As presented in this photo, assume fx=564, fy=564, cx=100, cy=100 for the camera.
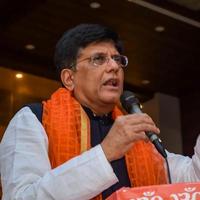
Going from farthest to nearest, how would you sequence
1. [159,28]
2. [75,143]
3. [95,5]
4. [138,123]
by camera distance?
[159,28] < [95,5] < [75,143] < [138,123]

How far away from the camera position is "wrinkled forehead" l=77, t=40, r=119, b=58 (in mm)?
1771

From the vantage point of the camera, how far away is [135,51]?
6.82 m

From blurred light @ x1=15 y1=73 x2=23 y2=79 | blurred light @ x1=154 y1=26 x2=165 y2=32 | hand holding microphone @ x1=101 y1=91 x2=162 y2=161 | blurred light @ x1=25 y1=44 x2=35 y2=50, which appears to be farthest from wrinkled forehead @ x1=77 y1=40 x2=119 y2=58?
blurred light @ x1=15 y1=73 x2=23 y2=79

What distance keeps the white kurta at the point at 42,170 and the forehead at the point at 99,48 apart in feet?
0.91

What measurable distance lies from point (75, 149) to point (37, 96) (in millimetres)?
5667

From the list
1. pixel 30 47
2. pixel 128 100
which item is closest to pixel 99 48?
pixel 128 100

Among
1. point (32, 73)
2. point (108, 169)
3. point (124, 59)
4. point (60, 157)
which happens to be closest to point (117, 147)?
point (108, 169)

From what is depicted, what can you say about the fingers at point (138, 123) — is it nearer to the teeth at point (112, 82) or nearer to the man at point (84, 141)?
the man at point (84, 141)

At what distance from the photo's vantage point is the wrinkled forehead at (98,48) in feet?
5.81

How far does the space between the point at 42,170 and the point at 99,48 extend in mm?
483

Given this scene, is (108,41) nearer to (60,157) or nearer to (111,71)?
(111,71)

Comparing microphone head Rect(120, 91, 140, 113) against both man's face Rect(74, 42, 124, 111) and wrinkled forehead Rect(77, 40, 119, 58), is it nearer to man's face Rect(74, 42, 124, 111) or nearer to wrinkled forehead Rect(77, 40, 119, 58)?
man's face Rect(74, 42, 124, 111)

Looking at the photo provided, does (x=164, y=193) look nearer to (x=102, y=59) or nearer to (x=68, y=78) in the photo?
(x=102, y=59)

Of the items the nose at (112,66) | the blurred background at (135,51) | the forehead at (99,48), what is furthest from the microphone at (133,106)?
the blurred background at (135,51)
